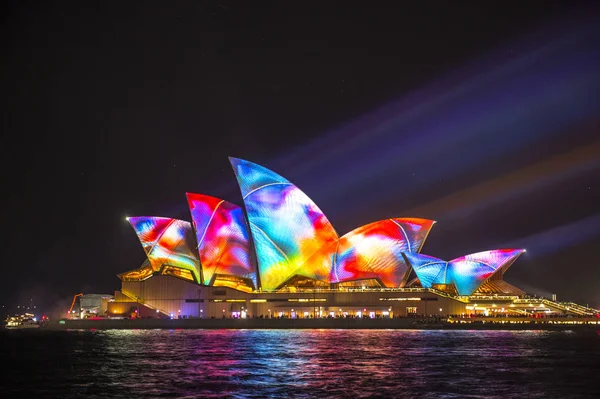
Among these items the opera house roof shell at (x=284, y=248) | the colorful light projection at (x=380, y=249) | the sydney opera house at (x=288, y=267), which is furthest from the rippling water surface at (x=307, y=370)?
the colorful light projection at (x=380, y=249)

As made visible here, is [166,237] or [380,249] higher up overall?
[166,237]

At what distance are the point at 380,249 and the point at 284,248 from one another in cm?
1200

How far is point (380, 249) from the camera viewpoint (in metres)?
87.2

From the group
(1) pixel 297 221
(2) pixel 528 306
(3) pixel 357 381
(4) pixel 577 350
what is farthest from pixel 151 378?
(2) pixel 528 306

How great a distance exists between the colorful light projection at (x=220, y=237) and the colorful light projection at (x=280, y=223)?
249 cm

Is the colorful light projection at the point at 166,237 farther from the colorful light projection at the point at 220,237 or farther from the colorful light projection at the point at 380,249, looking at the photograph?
the colorful light projection at the point at 380,249

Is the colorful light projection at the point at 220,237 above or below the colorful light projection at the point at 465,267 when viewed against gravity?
above

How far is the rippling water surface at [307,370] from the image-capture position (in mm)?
30922

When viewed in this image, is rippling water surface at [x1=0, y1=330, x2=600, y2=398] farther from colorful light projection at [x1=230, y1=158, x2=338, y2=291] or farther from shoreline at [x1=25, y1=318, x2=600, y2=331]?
shoreline at [x1=25, y1=318, x2=600, y2=331]

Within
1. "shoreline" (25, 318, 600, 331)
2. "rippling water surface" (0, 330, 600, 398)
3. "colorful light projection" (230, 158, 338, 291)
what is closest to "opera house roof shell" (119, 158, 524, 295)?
"colorful light projection" (230, 158, 338, 291)

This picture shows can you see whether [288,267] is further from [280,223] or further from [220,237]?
[220,237]

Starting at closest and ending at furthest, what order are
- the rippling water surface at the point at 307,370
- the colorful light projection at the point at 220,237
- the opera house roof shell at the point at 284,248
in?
the rippling water surface at the point at 307,370 < the opera house roof shell at the point at 284,248 < the colorful light projection at the point at 220,237

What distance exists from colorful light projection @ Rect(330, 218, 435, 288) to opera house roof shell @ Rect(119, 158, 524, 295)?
122mm

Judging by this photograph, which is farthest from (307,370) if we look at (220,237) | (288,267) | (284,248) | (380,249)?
(380,249)
